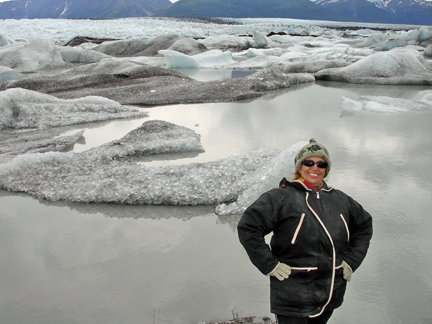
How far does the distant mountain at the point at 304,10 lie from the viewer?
315 ft

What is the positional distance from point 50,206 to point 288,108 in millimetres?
3404

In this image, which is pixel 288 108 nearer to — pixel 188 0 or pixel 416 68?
pixel 416 68

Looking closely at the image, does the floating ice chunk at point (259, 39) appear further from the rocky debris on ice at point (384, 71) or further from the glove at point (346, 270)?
the glove at point (346, 270)

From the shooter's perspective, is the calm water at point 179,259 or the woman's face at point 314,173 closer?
the woman's face at point 314,173

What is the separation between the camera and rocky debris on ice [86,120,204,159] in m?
2.88

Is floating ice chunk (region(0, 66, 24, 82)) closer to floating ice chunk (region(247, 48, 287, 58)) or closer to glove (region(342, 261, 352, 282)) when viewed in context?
floating ice chunk (region(247, 48, 287, 58))

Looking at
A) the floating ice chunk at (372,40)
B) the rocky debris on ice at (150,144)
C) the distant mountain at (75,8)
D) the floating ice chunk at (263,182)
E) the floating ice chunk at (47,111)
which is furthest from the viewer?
the distant mountain at (75,8)

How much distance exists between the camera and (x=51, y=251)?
5.59 feet

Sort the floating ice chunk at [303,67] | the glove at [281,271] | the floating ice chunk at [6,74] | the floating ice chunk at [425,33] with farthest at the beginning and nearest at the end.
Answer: the floating ice chunk at [425,33], the floating ice chunk at [303,67], the floating ice chunk at [6,74], the glove at [281,271]

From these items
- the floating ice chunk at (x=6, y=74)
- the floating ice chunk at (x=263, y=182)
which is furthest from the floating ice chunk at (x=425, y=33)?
the floating ice chunk at (x=263, y=182)

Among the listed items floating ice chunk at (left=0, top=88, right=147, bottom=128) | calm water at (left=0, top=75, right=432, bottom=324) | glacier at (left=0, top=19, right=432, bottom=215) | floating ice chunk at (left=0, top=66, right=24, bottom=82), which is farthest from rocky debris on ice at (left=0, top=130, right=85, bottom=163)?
floating ice chunk at (left=0, top=66, right=24, bottom=82)

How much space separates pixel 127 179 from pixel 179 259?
0.93 m

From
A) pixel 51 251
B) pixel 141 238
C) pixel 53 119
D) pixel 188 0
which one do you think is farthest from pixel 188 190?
pixel 188 0

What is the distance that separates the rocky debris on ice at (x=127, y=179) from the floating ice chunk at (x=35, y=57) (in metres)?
9.16
